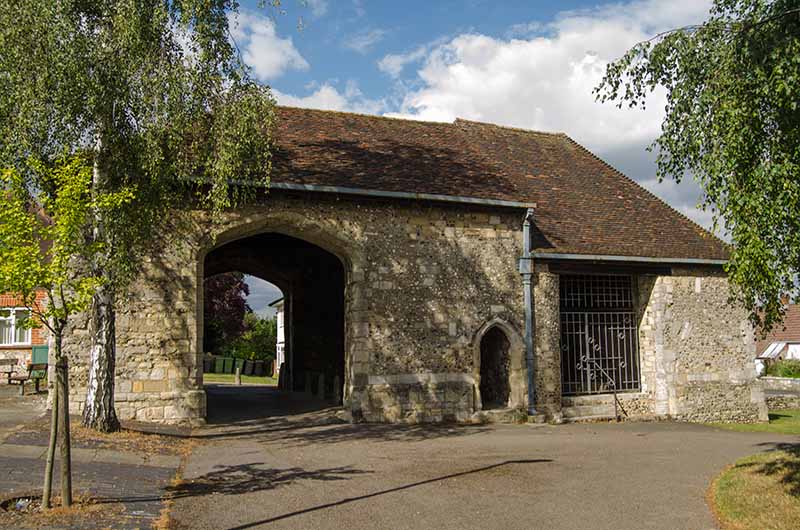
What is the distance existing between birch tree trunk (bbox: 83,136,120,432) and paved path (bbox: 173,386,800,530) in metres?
1.50

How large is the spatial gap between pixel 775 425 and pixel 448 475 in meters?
10.0

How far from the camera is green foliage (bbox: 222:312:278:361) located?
36125 millimetres

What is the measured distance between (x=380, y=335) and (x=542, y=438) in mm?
3363

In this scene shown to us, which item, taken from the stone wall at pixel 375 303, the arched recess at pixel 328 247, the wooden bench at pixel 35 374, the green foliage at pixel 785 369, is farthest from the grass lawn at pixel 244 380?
the green foliage at pixel 785 369

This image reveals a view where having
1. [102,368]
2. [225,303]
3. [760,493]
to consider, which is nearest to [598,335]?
[760,493]

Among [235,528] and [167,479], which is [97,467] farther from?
[235,528]

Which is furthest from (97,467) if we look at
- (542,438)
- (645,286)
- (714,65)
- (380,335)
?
(645,286)

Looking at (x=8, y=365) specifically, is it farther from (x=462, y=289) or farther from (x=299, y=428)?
(x=462, y=289)

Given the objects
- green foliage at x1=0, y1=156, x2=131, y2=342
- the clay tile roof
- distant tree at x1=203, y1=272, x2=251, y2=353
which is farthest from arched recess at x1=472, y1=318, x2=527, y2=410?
distant tree at x1=203, y1=272, x2=251, y2=353

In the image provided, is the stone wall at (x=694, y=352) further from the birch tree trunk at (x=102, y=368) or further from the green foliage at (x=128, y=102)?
the birch tree trunk at (x=102, y=368)

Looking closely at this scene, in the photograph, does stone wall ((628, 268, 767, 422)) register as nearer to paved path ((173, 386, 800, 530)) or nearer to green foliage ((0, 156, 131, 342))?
paved path ((173, 386, 800, 530))

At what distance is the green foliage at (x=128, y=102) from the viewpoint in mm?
8797

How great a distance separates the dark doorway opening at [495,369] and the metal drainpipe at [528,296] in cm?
44

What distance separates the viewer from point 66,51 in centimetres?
889
